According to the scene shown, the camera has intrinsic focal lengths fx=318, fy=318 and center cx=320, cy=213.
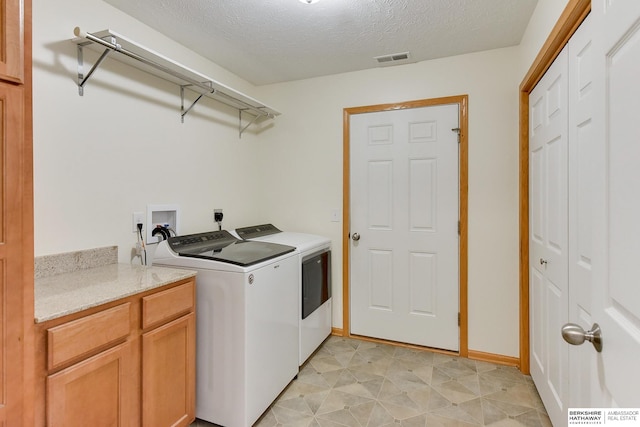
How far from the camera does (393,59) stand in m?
2.55

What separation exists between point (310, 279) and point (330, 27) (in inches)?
70.0

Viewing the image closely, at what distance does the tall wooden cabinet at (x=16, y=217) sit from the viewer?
0.93m

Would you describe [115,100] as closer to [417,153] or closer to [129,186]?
[129,186]

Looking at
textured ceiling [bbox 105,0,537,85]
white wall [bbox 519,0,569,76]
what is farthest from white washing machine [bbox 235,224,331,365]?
white wall [bbox 519,0,569,76]

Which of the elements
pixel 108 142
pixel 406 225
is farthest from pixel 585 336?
pixel 108 142

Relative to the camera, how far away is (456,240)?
100 inches

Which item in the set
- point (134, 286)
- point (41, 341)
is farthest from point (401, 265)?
point (41, 341)

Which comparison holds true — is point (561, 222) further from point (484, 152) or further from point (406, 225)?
point (406, 225)

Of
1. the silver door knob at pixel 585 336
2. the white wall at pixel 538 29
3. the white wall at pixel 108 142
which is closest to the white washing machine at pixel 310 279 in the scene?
the white wall at pixel 108 142

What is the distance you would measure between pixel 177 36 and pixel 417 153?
78.2 inches

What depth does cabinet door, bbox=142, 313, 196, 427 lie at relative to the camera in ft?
4.66

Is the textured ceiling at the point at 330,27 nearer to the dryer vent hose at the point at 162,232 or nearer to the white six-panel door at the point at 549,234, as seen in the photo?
the white six-panel door at the point at 549,234

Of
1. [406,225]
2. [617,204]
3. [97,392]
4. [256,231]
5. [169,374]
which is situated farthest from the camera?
[256,231]

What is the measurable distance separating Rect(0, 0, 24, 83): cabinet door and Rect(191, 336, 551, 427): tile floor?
1.84m
